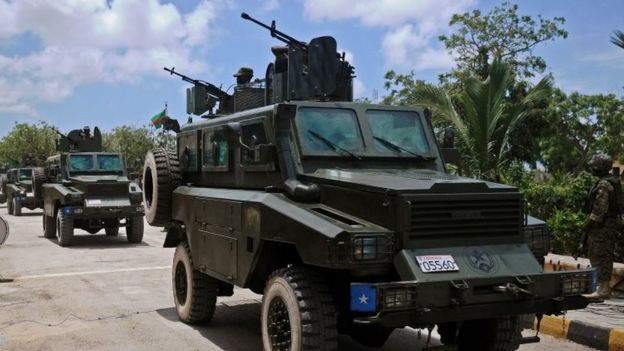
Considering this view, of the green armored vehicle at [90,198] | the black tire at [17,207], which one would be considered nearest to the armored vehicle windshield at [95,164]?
the green armored vehicle at [90,198]

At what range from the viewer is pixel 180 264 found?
23.9 feet

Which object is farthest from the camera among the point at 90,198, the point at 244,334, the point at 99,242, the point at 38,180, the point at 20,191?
the point at 20,191

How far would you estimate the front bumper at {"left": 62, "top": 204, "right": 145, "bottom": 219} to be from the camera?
49.3 feet

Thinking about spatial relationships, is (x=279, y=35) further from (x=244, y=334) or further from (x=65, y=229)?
(x=65, y=229)

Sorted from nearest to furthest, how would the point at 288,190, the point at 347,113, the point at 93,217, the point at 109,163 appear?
the point at 288,190
the point at 347,113
the point at 93,217
the point at 109,163

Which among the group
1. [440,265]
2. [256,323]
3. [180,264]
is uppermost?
[440,265]

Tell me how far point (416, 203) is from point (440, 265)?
42 cm

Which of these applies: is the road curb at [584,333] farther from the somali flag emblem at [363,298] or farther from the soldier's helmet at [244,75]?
the soldier's helmet at [244,75]

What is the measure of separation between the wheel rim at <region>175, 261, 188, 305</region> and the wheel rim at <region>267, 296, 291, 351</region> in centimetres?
243

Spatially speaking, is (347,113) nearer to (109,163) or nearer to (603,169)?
(603,169)

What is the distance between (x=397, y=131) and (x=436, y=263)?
6.06 ft

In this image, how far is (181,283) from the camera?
289 inches

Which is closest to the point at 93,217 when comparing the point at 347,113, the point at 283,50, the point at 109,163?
the point at 109,163

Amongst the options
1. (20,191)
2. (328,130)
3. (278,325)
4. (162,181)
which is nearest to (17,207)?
(20,191)
